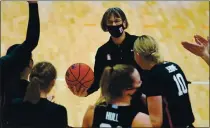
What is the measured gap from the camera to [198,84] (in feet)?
12.8

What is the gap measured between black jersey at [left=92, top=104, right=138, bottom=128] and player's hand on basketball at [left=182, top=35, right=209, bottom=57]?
938 mm

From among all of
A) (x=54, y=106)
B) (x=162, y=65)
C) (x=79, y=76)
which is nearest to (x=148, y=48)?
(x=162, y=65)

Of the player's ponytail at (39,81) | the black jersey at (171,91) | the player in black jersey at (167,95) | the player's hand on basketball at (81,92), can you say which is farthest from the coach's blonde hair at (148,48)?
the player's ponytail at (39,81)

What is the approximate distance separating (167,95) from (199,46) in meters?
0.64

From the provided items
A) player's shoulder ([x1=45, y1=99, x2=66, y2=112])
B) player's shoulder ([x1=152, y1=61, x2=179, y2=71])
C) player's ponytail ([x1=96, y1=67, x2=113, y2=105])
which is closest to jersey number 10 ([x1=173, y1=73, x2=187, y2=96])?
player's shoulder ([x1=152, y1=61, x2=179, y2=71])

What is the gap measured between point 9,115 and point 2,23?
102 centimetres

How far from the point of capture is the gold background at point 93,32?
3811mm

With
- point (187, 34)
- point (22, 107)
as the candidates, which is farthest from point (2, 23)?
point (187, 34)

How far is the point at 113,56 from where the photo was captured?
372 cm

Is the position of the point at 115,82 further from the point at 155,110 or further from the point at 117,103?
the point at 155,110

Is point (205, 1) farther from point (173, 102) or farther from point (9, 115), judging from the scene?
point (9, 115)

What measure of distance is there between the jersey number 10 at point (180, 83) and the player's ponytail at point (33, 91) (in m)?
1.24

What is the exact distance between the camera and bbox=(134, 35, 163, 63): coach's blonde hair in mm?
3592

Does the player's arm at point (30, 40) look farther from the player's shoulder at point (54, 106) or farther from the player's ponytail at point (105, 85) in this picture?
the player's ponytail at point (105, 85)
